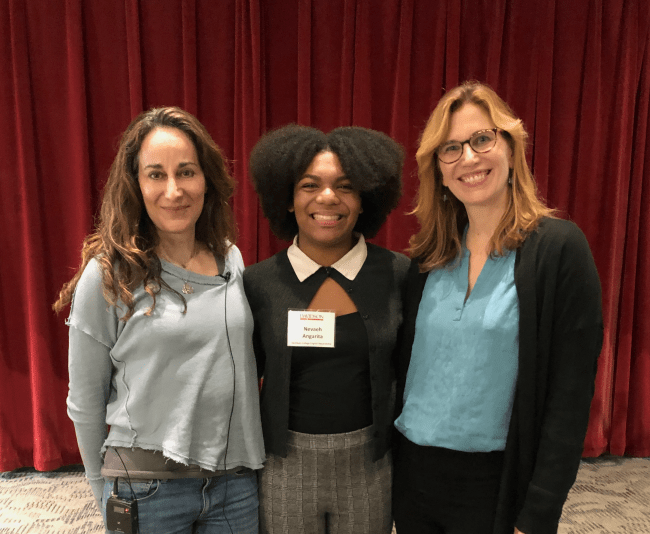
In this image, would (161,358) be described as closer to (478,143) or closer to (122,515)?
(122,515)

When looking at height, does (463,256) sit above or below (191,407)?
above

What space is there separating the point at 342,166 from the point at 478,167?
0.46 m

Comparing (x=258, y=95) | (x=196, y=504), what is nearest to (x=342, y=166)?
(x=196, y=504)

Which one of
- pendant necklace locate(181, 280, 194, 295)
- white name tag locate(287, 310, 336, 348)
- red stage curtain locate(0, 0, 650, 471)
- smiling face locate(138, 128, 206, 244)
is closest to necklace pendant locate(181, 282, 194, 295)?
pendant necklace locate(181, 280, 194, 295)

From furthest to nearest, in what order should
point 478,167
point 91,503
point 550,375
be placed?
point 91,503
point 478,167
point 550,375

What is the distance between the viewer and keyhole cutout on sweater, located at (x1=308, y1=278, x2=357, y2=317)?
1.44 metres

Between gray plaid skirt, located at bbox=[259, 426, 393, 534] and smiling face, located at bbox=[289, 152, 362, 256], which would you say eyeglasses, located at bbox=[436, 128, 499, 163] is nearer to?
smiling face, located at bbox=[289, 152, 362, 256]

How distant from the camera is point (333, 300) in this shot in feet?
4.77

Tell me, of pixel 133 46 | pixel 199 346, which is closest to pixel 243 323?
pixel 199 346

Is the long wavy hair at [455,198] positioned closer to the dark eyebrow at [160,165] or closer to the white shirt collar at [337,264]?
the white shirt collar at [337,264]

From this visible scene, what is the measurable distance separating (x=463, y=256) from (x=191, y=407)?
97cm

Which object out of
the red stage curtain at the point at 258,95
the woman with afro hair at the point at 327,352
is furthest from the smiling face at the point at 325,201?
the red stage curtain at the point at 258,95

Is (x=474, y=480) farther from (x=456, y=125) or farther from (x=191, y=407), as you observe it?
(x=456, y=125)

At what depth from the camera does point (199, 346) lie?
1299 mm
